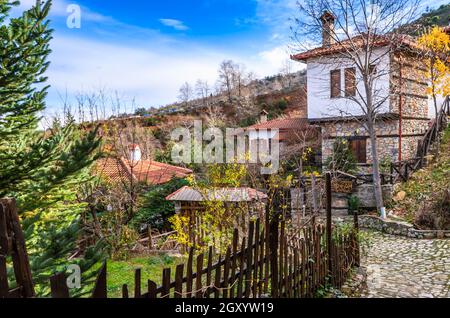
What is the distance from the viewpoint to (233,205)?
8375mm

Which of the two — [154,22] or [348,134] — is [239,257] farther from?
[348,134]

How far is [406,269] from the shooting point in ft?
23.7

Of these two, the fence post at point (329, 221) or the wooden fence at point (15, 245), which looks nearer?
the wooden fence at point (15, 245)

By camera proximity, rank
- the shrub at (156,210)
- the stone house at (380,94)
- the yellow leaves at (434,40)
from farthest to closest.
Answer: the stone house at (380,94)
the yellow leaves at (434,40)
the shrub at (156,210)

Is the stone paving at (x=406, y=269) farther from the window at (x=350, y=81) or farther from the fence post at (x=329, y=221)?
the window at (x=350, y=81)

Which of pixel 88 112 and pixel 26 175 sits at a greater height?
pixel 88 112

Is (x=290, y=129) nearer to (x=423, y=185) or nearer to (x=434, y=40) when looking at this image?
(x=434, y=40)

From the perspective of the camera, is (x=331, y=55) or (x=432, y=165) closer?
(x=432, y=165)


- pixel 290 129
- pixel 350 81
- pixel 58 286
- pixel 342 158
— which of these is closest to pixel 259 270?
pixel 58 286

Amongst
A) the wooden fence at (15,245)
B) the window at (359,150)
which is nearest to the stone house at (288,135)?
the window at (359,150)

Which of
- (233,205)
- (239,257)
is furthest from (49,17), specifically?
(233,205)

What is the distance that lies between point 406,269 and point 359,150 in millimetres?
11171

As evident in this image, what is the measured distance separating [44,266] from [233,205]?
19.4ft

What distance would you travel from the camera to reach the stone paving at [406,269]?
5.95 metres
